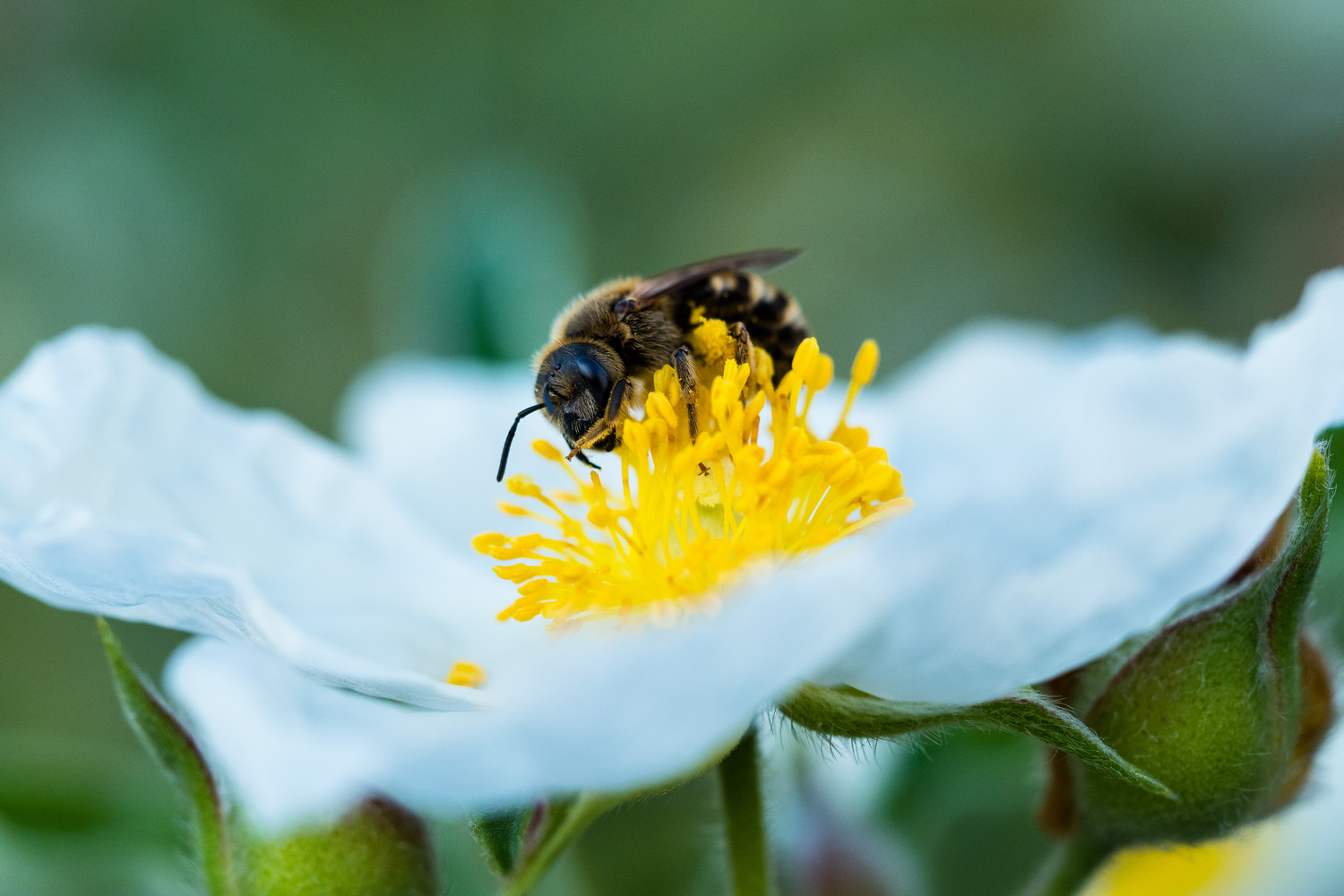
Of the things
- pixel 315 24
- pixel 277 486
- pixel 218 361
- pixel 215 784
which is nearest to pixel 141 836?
pixel 277 486

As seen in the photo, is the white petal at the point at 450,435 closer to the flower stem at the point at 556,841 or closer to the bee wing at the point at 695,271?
the bee wing at the point at 695,271

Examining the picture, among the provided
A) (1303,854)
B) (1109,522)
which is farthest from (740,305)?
(1303,854)

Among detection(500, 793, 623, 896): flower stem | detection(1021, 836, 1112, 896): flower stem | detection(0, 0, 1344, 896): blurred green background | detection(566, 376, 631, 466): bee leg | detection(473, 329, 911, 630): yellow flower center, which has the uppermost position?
detection(0, 0, 1344, 896): blurred green background

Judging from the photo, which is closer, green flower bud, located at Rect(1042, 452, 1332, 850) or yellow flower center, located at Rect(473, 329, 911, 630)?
green flower bud, located at Rect(1042, 452, 1332, 850)

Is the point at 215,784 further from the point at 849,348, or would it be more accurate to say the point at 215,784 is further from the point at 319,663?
the point at 849,348

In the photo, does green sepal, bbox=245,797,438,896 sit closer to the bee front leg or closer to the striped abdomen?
the bee front leg

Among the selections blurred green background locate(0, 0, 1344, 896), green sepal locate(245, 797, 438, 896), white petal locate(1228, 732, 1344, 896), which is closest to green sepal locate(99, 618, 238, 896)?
green sepal locate(245, 797, 438, 896)
